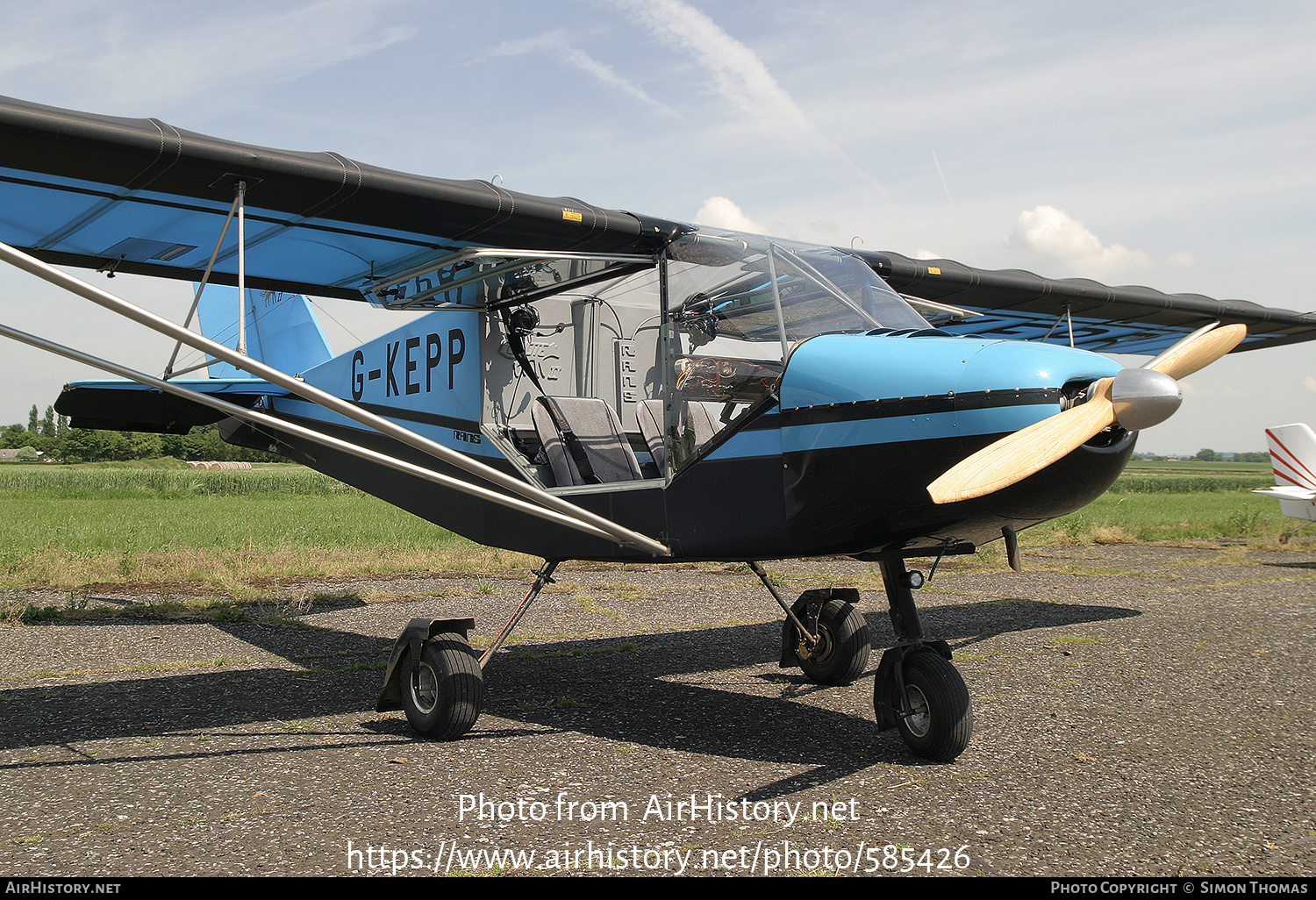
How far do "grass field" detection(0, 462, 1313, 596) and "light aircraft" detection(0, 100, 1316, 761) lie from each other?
487 centimetres

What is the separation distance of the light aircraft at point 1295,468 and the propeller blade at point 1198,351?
15457 millimetres

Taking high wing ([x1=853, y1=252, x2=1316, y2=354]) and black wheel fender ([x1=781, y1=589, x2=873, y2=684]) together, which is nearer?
black wheel fender ([x1=781, y1=589, x2=873, y2=684])

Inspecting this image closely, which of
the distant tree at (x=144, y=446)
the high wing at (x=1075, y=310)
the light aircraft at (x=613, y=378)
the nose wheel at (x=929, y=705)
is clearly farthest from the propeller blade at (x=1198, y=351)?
the distant tree at (x=144, y=446)

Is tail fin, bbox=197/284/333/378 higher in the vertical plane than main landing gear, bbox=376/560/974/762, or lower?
higher

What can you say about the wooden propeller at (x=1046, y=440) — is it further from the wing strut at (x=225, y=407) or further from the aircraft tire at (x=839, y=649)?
the aircraft tire at (x=839, y=649)

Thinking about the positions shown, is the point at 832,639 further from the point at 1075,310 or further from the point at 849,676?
the point at 1075,310

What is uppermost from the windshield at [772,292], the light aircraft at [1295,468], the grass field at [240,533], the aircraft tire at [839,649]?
the windshield at [772,292]

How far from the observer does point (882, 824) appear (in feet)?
11.6

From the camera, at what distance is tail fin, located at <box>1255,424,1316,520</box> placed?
17156mm

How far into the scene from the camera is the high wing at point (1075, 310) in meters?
7.53

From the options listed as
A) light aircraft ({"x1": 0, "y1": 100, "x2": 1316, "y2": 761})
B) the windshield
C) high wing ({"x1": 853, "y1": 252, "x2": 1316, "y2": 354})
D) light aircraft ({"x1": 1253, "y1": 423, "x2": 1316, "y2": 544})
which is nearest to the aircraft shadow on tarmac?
light aircraft ({"x1": 0, "y1": 100, "x2": 1316, "y2": 761})

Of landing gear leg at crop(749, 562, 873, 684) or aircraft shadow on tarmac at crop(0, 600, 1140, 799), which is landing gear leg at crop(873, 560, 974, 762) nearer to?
aircraft shadow on tarmac at crop(0, 600, 1140, 799)

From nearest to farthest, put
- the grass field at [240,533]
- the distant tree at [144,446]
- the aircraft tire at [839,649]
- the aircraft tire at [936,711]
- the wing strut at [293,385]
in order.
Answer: the wing strut at [293,385]
the aircraft tire at [936,711]
the aircraft tire at [839,649]
the grass field at [240,533]
the distant tree at [144,446]
